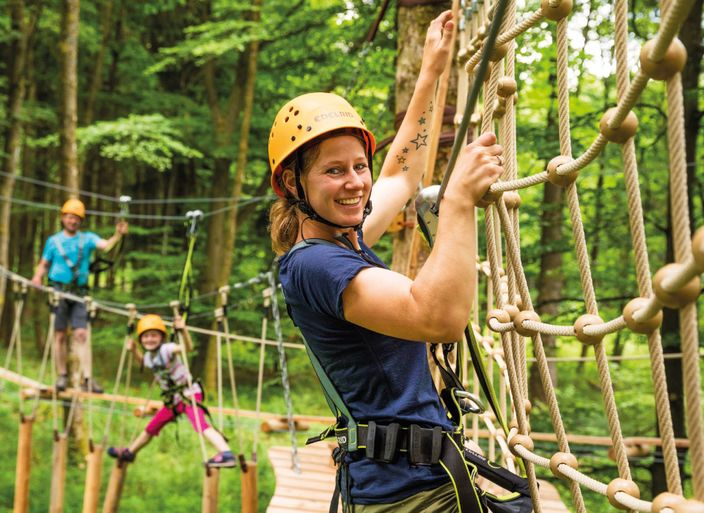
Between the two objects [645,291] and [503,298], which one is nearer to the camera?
[645,291]

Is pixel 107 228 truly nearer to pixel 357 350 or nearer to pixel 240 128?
pixel 240 128

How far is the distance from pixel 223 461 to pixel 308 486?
1.53 meters

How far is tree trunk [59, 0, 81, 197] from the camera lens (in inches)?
261

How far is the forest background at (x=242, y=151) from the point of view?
17.2ft

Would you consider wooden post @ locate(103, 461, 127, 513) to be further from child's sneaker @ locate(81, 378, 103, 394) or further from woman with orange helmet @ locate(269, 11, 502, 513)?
woman with orange helmet @ locate(269, 11, 502, 513)

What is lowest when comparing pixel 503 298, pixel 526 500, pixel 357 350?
pixel 526 500

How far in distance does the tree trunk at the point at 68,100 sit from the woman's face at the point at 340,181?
606 cm

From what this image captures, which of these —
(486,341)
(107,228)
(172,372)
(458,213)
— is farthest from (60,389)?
(458,213)

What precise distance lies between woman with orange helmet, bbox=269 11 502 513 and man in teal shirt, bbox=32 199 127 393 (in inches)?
180

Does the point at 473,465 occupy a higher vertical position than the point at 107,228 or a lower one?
lower

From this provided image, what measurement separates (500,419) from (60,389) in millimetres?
5762

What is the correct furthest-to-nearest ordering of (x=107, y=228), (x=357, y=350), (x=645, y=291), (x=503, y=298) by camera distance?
1. (x=107, y=228)
2. (x=503, y=298)
3. (x=357, y=350)
4. (x=645, y=291)

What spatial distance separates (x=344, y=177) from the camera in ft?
3.83

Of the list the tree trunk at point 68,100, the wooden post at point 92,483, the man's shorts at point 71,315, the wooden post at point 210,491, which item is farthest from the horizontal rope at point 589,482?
the tree trunk at point 68,100
